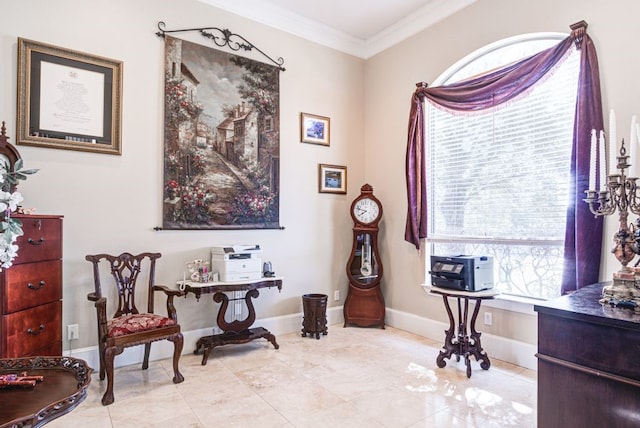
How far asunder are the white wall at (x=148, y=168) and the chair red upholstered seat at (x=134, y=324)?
52cm

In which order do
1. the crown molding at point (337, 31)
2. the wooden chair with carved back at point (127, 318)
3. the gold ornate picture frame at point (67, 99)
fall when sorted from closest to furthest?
the wooden chair with carved back at point (127, 318) < the gold ornate picture frame at point (67, 99) < the crown molding at point (337, 31)

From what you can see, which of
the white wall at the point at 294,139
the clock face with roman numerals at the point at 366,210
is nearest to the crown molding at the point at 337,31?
the white wall at the point at 294,139

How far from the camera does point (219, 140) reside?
354cm

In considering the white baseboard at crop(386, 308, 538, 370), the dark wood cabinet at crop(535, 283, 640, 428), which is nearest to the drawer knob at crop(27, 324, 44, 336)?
the dark wood cabinet at crop(535, 283, 640, 428)

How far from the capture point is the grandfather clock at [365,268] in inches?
164

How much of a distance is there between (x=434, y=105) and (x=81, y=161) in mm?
3202

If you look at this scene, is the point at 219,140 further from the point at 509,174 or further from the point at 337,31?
the point at 509,174

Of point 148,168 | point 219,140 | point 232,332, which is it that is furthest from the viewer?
point 219,140

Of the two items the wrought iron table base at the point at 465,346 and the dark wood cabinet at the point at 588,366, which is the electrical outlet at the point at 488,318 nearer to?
the wrought iron table base at the point at 465,346

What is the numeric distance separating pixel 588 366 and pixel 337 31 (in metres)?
4.01

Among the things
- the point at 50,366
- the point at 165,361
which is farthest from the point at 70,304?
the point at 50,366

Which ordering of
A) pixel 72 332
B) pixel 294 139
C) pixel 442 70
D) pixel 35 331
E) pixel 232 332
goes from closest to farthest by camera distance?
pixel 35 331 < pixel 72 332 < pixel 232 332 < pixel 442 70 < pixel 294 139

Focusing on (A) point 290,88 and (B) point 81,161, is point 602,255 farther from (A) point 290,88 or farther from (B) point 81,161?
(B) point 81,161

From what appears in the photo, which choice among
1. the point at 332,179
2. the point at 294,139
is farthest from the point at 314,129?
the point at 332,179
